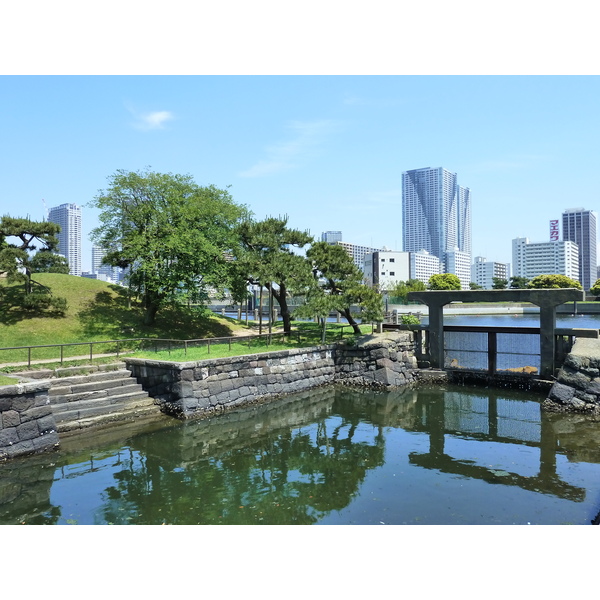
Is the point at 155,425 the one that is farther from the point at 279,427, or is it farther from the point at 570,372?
the point at 570,372

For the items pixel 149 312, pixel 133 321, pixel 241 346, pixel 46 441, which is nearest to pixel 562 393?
pixel 241 346

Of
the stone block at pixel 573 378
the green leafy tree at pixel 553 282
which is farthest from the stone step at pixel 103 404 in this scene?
the green leafy tree at pixel 553 282

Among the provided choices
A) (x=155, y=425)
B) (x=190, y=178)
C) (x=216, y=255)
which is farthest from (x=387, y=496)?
A: (x=190, y=178)

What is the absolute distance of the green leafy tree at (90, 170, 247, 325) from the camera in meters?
23.4

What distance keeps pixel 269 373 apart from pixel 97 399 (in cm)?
706

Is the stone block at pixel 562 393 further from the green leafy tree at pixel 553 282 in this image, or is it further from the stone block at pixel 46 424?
the green leafy tree at pixel 553 282

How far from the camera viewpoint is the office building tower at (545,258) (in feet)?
516

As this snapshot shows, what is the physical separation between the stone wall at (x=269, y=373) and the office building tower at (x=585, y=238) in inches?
7810

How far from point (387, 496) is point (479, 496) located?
195cm

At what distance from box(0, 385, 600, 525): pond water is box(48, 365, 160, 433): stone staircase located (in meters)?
0.77

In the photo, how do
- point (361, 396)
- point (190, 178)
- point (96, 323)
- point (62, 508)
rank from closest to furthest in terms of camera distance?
1. point (62, 508)
2. point (361, 396)
3. point (96, 323)
4. point (190, 178)

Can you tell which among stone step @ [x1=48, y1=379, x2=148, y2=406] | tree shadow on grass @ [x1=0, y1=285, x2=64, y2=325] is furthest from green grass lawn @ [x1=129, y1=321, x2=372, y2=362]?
tree shadow on grass @ [x1=0, y1=285, x2=64, y2=325]

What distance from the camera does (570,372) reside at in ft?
56.4

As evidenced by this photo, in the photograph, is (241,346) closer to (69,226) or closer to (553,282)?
(553,282)
